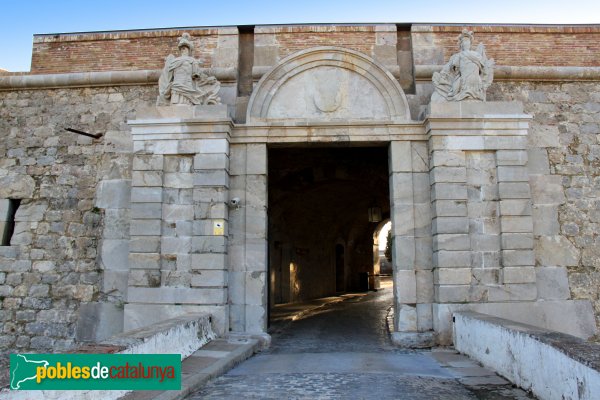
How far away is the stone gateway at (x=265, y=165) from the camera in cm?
718

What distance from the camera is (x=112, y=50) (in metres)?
8.55

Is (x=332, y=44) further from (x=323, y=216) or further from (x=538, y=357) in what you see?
(x=323, y=216)

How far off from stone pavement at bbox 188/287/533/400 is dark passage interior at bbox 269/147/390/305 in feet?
12.7

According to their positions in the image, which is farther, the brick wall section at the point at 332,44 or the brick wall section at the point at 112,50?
the brick wall section at the point at 112,50

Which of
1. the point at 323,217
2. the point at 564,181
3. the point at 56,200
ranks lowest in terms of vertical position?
the point at 56,200

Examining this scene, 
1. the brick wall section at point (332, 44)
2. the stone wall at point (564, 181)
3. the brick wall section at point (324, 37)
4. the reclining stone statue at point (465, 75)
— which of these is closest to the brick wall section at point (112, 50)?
the brick wall section at point (332, 44)

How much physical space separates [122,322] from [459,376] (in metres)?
4.87

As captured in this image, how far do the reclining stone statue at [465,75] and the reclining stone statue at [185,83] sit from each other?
334 centimetres

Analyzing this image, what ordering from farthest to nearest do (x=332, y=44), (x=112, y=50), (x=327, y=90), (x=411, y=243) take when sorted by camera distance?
1. (x=112, y=50)
2. (x=332, y=44)
3. (x=327, y=90)
4. (x=411, y=243)

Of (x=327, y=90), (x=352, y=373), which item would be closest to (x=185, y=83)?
(x=327, y=90)

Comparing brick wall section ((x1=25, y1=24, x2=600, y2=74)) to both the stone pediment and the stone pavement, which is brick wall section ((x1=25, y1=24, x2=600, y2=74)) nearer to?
the stone pediment

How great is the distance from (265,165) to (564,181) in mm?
4518

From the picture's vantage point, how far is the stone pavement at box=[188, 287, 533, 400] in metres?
4.45

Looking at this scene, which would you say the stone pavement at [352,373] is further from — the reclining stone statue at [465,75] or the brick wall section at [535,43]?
the brick wall section at [535,43]
